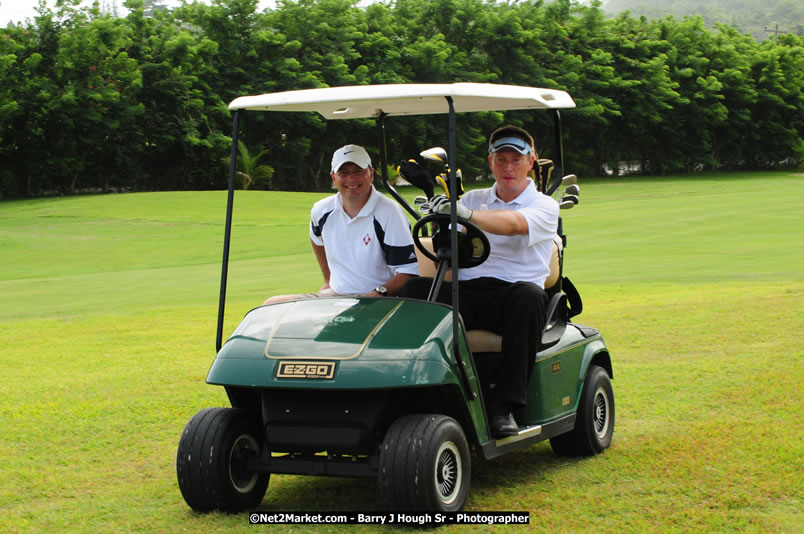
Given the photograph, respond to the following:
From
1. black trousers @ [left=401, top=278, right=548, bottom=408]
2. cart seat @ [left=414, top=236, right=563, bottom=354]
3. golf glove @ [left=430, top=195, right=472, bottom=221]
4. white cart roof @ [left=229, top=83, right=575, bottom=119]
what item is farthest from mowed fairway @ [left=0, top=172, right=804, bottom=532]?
white cart roof @ [left=229, top=83, right=575, bottom=119]

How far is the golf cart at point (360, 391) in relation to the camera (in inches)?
144

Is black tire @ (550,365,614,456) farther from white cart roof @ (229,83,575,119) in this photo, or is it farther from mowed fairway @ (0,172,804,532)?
white cart roof @ (229,83,575,119)

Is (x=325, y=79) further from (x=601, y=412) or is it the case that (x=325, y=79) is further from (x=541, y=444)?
(x=601, y=412)

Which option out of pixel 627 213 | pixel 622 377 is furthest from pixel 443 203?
pixel 627 213

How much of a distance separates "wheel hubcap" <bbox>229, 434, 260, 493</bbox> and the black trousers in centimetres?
97

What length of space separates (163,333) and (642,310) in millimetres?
4567

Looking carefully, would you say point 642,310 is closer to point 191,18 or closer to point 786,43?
point 191,18

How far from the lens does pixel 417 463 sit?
141 inches

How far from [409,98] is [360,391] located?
47.9 inches

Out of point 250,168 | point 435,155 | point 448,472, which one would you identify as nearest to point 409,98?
point 435,155

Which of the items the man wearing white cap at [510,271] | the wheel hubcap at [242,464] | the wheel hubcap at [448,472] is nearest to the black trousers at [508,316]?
the man wearing white cap at [510,271]

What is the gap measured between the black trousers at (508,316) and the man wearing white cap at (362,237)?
319mm

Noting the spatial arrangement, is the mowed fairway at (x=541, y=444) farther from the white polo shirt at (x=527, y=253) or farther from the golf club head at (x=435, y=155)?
the golf club head at (x=435, y=155)

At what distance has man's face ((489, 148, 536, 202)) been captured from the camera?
479 centimetres
